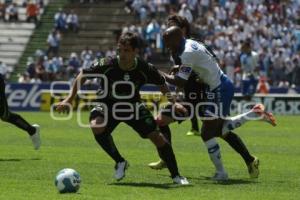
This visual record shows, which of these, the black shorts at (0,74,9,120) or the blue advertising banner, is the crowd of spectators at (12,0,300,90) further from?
the black shorts at (0,74,9,120)

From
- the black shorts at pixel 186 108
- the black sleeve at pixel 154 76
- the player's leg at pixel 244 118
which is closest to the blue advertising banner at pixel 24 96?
the black shorts at pixel 186 108

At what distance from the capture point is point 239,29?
39062 millimetres

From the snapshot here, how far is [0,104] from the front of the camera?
51.6 feet

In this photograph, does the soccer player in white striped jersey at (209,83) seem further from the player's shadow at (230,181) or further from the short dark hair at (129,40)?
the short dark hair at (129,40)

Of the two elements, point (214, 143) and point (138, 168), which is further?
point (138, 168)

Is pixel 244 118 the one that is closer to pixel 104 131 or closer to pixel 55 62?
pixel 104 131

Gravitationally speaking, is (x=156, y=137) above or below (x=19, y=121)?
above

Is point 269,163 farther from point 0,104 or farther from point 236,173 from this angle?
point 0,104

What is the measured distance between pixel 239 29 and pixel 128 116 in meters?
27.7

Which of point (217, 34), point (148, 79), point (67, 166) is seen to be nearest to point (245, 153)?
point (148, 79)

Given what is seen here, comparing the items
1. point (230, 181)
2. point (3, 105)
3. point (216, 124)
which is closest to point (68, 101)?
point (216, 124)

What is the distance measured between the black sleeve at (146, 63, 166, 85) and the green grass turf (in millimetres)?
1438

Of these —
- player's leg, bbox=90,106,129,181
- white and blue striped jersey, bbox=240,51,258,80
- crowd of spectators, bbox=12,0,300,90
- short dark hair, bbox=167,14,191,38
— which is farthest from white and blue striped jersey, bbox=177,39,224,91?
crowd of spectators, bbox=12,0,300,90

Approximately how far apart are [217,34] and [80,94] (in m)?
8.22
